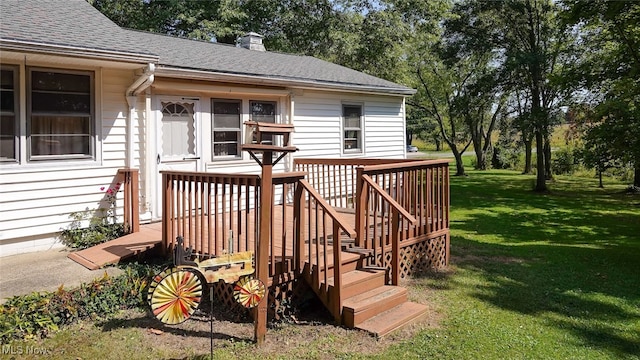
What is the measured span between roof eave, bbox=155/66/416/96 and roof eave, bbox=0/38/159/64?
23.9 inches

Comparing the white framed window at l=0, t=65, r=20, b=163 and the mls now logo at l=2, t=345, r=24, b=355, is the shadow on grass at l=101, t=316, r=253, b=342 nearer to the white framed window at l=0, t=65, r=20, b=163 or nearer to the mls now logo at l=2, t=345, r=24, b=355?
the mls now logo at l=2, t=345, r=24, b=355

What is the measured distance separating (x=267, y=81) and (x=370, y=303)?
210 inches

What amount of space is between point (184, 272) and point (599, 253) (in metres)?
7.74

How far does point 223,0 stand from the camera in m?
18.3

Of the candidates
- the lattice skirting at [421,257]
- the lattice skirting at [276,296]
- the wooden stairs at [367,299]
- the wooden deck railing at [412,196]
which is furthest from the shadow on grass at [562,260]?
the lattice skirting at [276,296]

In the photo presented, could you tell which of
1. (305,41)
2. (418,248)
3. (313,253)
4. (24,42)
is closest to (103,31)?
(24,42)

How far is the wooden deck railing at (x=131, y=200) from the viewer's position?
6.50m

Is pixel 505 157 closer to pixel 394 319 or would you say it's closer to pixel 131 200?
pixel 131 200

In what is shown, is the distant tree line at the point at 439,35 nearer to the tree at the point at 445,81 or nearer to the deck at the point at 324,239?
the tree at the point at 445,81

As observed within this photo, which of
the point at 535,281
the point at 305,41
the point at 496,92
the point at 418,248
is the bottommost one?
the point at 535,281

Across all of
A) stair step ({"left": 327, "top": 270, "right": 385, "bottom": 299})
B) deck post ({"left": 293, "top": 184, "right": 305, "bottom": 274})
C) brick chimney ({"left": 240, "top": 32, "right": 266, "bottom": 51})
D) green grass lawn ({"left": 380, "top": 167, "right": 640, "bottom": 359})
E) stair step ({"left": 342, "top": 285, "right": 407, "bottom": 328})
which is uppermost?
brick chimney ({"left": 240, "top": 32, "right": 266, "bottom": 51})

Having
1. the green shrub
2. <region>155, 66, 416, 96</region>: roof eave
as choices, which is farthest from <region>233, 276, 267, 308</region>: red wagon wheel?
<region>155, 66, 416, 96</region>: roof eave

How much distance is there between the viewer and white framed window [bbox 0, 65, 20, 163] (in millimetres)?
5754

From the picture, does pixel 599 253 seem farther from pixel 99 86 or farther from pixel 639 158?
pixel 99 86
